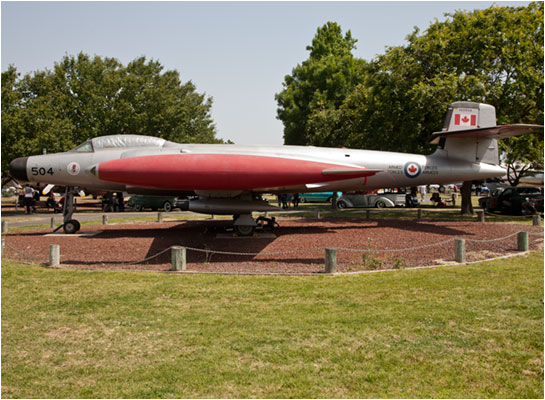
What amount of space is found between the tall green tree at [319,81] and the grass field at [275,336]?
1258 inches

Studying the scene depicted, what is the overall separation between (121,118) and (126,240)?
2059 cm

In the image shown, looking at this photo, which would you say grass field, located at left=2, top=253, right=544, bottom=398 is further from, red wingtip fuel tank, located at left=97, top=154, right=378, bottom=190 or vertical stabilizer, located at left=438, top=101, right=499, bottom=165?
vertical stabilizer, located at left=438, top=101, right=499, bottom=165

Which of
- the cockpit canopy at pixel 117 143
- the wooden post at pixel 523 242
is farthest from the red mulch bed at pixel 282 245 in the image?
the cockpit canopy at pixel 117 143

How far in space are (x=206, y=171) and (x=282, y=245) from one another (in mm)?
3104

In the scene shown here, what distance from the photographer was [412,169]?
16.0 meters

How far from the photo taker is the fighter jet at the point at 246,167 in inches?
480

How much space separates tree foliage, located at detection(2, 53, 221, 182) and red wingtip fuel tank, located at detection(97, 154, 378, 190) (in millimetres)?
18933

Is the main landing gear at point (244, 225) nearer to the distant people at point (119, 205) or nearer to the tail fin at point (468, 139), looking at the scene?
the tail fin at point (468, 139)

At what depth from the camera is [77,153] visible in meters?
14.7

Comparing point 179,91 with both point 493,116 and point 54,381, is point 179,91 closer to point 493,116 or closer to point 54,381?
point 493,116

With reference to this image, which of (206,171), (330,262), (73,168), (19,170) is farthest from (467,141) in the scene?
(19,170)

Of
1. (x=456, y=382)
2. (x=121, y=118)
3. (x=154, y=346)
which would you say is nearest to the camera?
(x=456, y=382)

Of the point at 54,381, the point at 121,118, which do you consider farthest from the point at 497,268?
the point at 121,118

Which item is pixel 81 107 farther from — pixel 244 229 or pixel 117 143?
pixel 244 229
